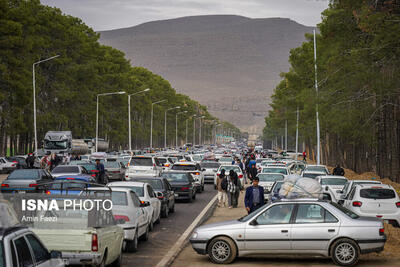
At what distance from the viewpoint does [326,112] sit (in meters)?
37.3

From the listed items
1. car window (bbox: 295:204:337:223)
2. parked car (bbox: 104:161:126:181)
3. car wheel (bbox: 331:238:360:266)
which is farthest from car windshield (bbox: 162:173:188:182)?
car wheel (bbox: 331:238:360:266)

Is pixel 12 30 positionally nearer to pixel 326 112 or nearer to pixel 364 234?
pixel 326 112

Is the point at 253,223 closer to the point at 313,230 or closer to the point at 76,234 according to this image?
the point at 313,230

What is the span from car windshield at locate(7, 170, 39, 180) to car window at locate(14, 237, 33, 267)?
22.4m

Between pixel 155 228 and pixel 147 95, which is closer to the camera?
pixel 155 228

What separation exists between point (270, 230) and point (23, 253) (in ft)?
24.8

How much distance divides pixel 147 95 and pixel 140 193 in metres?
121

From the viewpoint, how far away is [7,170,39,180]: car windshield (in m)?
29.9

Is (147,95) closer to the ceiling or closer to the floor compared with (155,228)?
closer to the ceiling

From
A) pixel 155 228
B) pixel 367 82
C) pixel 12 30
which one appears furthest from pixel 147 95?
pixel 155 228

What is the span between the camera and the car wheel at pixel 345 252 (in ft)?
47.2

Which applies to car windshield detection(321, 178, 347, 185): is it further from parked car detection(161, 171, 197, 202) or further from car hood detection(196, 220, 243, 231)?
car hood detection(196, 220, 243, 231)

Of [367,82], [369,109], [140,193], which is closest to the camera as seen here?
[140,193]

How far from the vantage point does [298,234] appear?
14383 mm
